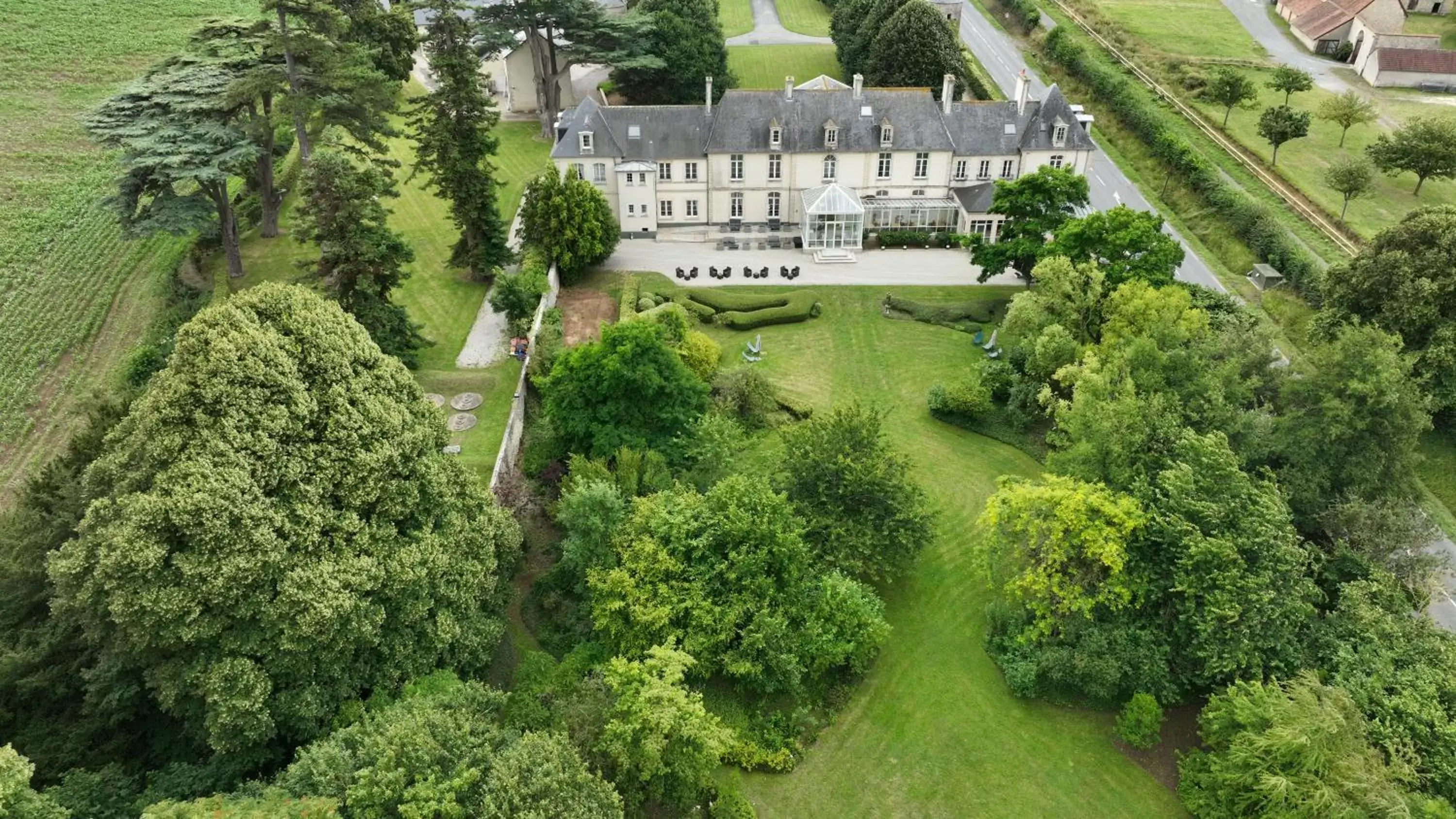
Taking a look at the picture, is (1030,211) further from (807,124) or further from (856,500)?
(856,500)

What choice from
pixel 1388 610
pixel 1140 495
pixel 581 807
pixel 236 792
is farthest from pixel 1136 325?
pixel 236 792

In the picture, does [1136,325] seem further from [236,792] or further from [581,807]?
[236,792]

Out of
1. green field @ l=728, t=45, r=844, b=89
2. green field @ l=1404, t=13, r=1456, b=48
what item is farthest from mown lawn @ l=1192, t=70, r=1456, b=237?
green field @ l=728, t=45, r=844, b=89

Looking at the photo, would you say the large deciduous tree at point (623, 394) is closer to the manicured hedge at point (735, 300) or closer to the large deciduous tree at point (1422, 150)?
the manicured hedge at point (735, 300)

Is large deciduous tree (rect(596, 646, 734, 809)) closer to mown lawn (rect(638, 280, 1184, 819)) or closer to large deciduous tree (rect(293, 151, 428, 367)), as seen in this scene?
mown lawn (rect(638, 280, 1184, 819))

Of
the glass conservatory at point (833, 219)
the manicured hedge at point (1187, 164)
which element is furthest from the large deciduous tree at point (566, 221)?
the manicured hedge at point (1187, 164)
